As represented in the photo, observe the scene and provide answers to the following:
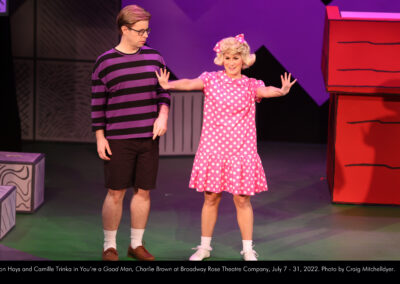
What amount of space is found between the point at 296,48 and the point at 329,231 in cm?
321

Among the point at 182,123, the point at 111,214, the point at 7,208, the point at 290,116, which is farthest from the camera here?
the point at 290,116

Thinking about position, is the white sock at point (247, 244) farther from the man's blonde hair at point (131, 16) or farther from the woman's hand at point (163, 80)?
the man's blonde hair at point (131, 16)

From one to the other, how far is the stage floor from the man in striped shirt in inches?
20.8

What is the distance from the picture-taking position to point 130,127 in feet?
12.9

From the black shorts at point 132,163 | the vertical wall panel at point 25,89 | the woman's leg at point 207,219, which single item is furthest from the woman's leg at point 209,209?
the vertical wall panel at point 25,89

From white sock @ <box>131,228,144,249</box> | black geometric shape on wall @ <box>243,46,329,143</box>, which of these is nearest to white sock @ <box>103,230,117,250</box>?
white sock @ <box>131,228,144,249</box>

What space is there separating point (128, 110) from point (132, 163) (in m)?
0.32

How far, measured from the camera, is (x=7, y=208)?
4.61m

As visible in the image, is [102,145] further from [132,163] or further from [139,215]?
[139,215]

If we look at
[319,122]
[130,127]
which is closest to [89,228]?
[130,127]

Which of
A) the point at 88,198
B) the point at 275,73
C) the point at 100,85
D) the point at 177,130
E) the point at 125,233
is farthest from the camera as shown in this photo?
the point at 275,73

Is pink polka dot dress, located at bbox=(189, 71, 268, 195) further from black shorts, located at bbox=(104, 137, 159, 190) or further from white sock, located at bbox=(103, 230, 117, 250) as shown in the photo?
white sock, located at bbox=(103, 230, 117, 250)

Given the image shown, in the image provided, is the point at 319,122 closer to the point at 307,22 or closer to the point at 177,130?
the point at 307,22

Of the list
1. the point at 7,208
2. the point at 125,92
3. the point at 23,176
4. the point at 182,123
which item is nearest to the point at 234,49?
the point at 125,92
